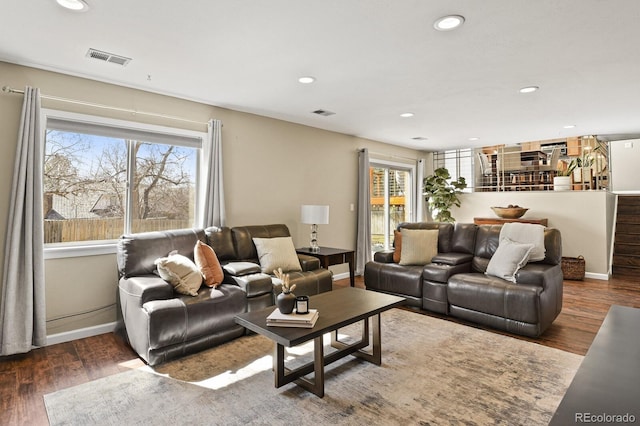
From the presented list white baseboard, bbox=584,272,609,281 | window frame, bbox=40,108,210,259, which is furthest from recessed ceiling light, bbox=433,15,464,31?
white baseboard, bbox=584,272,609,281

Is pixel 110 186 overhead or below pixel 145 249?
overhead

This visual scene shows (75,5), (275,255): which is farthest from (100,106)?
(275,255)

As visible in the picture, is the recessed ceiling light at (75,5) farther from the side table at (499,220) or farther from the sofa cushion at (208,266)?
the side table at (499,220)

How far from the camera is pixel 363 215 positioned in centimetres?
614

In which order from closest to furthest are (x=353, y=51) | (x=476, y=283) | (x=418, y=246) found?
(x=353, y=51), (x=476, y=283), (x=418, y=246)

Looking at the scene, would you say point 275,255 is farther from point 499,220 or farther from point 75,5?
point 499,220

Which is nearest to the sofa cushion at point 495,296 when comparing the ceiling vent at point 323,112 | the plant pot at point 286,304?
the plant pot at point 286,304

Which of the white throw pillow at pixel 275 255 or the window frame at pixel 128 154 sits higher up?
the window frame at pixel 128 154

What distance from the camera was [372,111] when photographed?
4629mm

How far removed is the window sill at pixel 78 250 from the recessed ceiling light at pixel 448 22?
3552 mm

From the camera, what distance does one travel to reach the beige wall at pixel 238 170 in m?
3.23

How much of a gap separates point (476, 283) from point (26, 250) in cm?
422

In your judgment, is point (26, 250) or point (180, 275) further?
point (180, 275)

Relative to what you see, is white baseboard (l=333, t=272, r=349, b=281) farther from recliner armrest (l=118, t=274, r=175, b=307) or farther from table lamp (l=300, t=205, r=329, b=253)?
recliner armrest (l=118, t=274, r=175, b=307)
